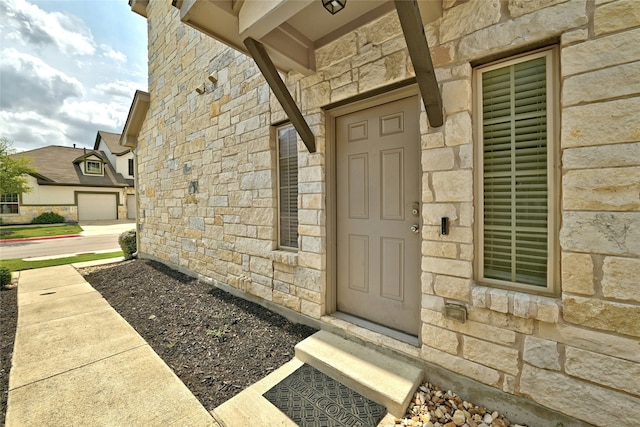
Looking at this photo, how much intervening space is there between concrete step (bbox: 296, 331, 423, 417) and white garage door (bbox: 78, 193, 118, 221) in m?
24.8

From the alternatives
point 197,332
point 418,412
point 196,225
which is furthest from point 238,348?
point 196,225

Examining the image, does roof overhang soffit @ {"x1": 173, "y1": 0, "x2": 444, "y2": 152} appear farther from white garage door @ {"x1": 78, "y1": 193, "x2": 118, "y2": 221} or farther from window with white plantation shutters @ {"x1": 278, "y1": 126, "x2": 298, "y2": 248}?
white garage door @ {"x1": 78, "y1": 193, "x2": 118, "y2": 221}

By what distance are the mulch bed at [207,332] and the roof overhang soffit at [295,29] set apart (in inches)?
83.0

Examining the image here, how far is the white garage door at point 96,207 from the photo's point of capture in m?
19.2

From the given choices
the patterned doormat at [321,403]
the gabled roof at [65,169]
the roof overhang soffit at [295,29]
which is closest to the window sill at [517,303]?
the patterned doormat at [321,403]

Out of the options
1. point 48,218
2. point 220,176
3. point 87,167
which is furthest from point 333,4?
point 87,167

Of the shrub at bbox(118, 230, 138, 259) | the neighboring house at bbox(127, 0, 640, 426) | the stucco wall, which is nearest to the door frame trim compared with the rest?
the neighboring house at bbox(127, 0, 640, 426)

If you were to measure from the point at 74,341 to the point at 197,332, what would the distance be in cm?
125

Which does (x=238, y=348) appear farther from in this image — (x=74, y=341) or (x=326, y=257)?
(x=74, y=341)

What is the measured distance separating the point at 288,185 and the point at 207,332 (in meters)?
1.97

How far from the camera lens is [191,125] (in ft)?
15.3

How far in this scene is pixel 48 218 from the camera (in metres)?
17.2

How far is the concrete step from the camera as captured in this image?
1.77m

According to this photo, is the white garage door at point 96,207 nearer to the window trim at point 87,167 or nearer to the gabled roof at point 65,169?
the gabled roof at point 65,169
